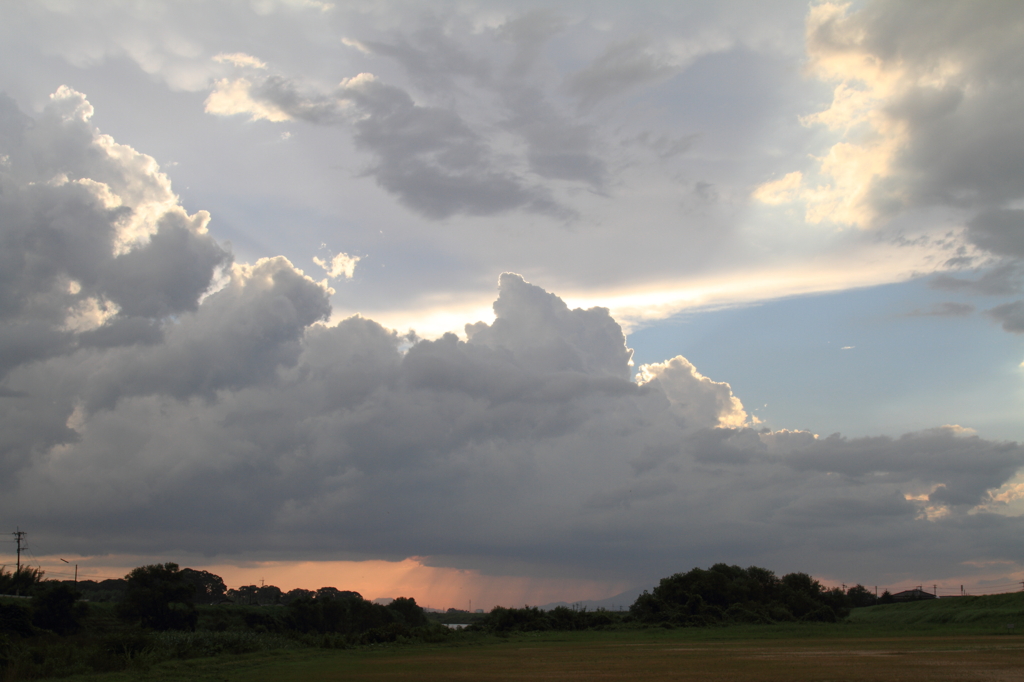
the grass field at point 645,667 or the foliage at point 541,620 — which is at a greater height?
the grass field at point 645,667

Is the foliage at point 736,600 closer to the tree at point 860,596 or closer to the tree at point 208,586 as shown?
the tree at point 860,596

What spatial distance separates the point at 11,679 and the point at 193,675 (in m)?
6.85

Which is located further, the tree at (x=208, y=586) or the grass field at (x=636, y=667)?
the tree at (x=208, y=586)

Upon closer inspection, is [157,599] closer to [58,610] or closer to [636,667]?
[58,610]

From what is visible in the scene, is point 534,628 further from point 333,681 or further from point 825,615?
point 333,681

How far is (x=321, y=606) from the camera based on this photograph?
363 ft

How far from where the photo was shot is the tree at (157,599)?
282 feet

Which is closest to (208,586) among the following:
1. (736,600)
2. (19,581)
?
(19,581)

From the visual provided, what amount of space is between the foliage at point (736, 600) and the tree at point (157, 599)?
57302mm

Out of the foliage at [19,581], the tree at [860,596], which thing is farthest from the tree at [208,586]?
the tree at [860,596]

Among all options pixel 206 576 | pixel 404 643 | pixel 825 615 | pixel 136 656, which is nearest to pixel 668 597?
pixel 825 615

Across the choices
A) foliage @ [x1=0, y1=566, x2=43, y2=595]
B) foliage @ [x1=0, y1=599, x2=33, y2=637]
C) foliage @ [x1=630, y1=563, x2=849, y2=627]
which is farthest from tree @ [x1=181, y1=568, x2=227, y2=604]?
foliage @ [x1=630, y1=563, x2=849, y2=627]

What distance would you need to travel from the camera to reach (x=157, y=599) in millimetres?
86125

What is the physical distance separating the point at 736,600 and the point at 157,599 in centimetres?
7222
